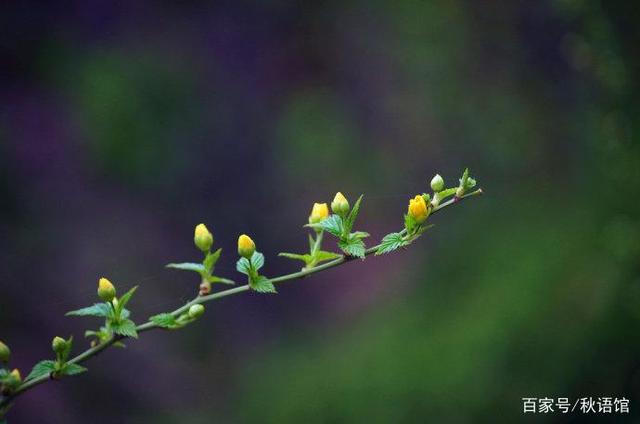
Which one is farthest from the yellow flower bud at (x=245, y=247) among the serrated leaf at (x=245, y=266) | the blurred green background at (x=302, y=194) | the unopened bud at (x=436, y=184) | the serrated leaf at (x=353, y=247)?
the blurred green background at (x=302, y=194)

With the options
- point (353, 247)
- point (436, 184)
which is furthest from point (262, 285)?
point (436, 184)

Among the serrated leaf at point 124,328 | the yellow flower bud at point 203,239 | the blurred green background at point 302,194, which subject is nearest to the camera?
the serrated leaf at point 124,328

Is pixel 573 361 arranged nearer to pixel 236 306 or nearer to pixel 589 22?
pixel 589 22

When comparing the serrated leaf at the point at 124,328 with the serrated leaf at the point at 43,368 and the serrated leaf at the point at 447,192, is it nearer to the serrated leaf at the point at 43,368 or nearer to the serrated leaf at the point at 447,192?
the serrated leaf at the point at 43,368

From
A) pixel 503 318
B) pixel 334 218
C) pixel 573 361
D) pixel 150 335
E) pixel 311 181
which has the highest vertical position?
pixel 311 181

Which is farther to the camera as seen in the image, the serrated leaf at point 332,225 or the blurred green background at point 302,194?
the blurred green background at point 302,194

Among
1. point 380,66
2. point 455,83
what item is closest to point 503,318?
point 455,83

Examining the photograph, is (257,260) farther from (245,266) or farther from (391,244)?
(391,244)
